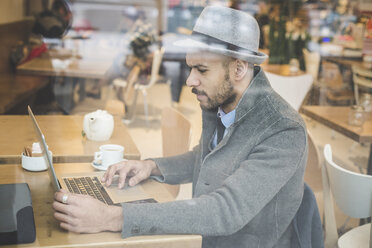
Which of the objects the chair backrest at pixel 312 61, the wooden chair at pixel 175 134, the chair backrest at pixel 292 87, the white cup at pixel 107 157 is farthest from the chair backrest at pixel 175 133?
the chair backrest at pixel 312 61

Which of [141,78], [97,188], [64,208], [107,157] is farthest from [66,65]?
[64,208]

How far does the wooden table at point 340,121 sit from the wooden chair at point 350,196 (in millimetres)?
679

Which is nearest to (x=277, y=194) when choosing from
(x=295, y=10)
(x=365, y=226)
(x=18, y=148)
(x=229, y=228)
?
(x=229, y=228)

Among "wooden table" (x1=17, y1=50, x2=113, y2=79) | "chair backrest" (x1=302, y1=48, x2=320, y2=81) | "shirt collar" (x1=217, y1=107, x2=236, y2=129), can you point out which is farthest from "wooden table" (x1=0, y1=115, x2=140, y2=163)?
"chair backrest" (x1=302, y1=48, x2=320, y2=81)

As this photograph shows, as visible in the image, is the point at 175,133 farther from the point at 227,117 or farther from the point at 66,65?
the point at 66,65

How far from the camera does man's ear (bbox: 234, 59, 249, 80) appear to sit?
4.17 feet

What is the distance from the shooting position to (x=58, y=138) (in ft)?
5.79

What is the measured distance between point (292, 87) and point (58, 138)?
5.54ft

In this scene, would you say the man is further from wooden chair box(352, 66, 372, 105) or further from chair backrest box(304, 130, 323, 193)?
wooden chair box(352, 66, 372, 105)

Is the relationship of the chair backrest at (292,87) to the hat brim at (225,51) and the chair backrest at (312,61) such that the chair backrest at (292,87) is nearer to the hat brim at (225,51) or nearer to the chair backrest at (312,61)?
the chair backrest at (312,61)

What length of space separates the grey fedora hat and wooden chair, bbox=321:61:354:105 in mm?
1893

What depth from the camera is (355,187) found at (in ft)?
5.23

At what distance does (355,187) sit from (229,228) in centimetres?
68

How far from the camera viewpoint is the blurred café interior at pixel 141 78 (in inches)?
75.2
